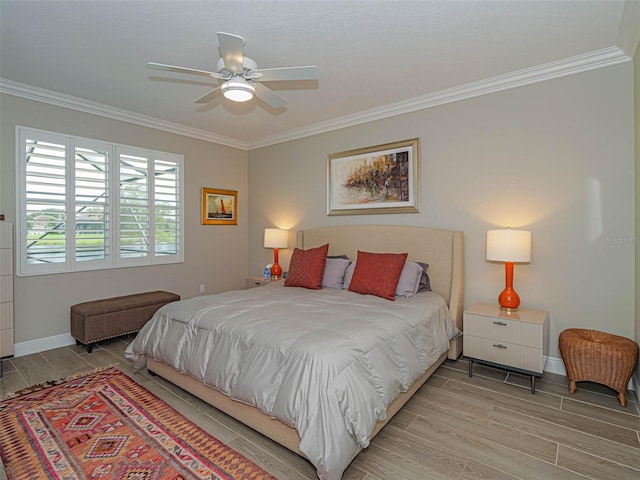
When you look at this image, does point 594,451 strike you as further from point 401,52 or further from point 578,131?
point 401,52

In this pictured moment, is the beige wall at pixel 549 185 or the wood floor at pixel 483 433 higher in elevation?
the beige wall at pixel 549 185

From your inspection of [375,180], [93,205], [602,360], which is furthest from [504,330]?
[93,205]

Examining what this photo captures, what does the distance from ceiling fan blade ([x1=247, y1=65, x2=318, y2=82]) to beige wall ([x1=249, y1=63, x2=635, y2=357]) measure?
1.94 metres

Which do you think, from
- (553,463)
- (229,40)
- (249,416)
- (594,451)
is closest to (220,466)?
(249,416)

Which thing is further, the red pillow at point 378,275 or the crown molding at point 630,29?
the red pillow at point 378,275

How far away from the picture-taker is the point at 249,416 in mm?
2141

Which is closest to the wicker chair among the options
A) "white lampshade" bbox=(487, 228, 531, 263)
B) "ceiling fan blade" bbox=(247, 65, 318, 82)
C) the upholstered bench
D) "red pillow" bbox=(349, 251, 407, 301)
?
"white lampshade" bbox=(487, 228, 531, 263)

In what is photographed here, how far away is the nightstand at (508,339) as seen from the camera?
270 cm

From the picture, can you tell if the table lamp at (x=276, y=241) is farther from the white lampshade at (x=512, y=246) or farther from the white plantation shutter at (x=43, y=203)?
the white lampshade at (x=512, y=246)

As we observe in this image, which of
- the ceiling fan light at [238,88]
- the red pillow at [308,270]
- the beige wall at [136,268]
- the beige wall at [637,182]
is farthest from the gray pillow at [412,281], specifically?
the beige wall at [136,268]

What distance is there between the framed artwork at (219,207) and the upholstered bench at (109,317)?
157 cm

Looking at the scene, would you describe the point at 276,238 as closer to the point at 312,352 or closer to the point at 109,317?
the point at 109,317

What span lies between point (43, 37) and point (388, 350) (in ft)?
11.4

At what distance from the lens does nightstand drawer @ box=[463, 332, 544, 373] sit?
2.70 m
